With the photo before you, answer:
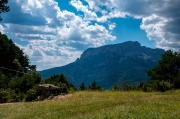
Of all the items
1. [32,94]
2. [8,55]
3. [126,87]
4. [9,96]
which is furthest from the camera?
[8,55]

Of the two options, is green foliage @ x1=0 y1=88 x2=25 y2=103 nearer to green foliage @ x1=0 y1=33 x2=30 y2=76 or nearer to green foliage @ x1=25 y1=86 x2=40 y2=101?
green foliage @ x1=25 y1=86 x2=40 y2=101

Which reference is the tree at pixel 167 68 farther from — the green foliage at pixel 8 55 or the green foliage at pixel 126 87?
the green foliage at pixel 8 55

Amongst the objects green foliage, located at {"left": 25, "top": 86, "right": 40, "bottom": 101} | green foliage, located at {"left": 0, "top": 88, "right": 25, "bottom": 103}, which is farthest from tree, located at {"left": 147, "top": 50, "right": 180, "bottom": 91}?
green foliage, located at {"left": 0, "top": 88, "right": 25, "bottom": 103}

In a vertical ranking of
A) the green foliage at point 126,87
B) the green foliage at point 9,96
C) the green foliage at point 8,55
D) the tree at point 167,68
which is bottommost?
the green foliage at point 9,96

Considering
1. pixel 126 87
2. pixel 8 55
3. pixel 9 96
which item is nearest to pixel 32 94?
pixel 9 96

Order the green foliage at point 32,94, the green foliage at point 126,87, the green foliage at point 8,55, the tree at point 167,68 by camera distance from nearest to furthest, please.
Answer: the green foliage at point 32,94 < the green foliage at point 126,87 < the tree at point 167,68 < the green foliage at point 8,55

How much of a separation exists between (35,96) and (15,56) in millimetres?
49897

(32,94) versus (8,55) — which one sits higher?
(8,55)

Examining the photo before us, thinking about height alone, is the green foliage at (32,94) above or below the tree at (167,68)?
below

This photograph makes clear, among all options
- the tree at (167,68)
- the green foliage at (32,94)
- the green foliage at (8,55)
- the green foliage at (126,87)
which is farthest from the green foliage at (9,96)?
the tree at (167,68)

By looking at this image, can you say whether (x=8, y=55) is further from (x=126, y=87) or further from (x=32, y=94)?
(x=126, y=87)

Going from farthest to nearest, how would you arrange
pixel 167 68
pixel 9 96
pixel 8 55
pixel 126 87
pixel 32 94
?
pixel 8 55, pixel 167 68, pixel 126 87, pixel 9 96, pixel 32 94

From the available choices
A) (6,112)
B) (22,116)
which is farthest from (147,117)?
(6,112)

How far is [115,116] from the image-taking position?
12.4 metres
